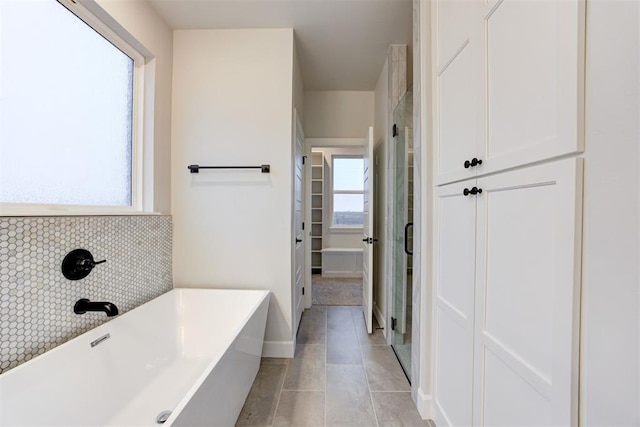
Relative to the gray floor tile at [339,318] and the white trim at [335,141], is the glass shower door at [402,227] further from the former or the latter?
the white trim at [335,141]

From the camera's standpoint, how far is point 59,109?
1.39m

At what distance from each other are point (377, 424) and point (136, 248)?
1.85 m

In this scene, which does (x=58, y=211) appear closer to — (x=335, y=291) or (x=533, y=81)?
(x=533, y=81)

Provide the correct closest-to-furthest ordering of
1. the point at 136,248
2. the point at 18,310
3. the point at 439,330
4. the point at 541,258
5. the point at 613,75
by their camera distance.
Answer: the point at 613,75, the point at 541,258, the point at 18,310, the point at 439,330, the point at 136,248

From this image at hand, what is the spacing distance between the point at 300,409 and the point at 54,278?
58.3 inches

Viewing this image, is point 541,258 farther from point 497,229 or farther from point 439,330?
point 439,330

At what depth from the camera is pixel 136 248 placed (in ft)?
5.87

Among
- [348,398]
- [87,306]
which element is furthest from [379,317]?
[87,306]

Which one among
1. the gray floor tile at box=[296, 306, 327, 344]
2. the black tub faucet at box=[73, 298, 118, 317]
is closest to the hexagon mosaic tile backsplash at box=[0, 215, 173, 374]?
the black tub faucet at box=[73, 298, 118, 317]

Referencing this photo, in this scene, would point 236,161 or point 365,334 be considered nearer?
point 236,161

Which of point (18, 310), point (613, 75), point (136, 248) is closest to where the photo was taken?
point (613, 75)

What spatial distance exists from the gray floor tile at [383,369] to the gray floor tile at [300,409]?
406mm

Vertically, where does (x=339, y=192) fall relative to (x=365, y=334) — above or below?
above

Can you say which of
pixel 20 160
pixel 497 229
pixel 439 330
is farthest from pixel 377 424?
pixel 20 160
